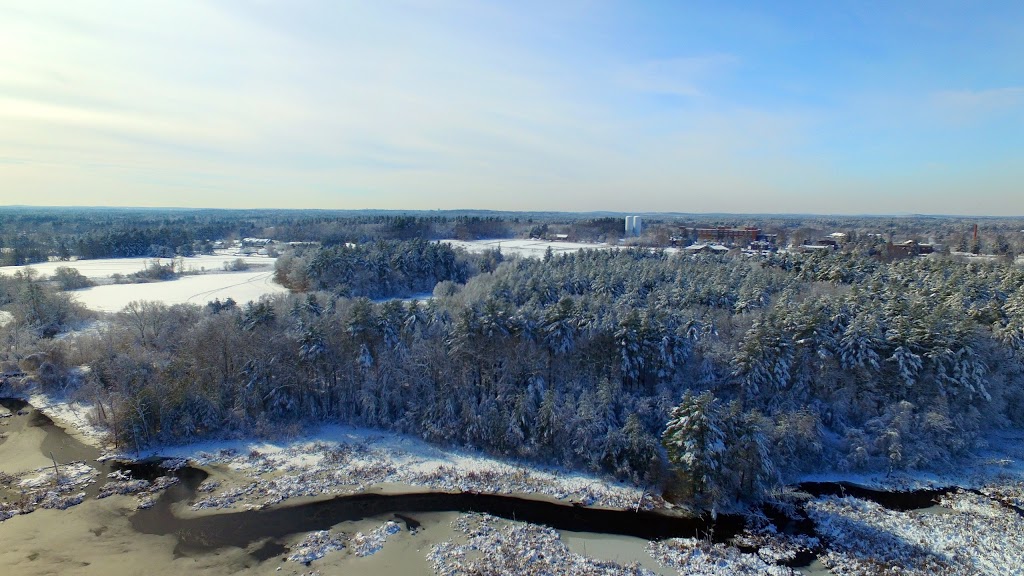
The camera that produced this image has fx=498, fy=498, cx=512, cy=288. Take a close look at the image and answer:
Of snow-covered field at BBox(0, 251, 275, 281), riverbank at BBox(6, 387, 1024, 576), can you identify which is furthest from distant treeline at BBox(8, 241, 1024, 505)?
snow-covered field at BBox(0, 251, 275, 281)

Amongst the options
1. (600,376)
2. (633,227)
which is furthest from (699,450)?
(633,227)

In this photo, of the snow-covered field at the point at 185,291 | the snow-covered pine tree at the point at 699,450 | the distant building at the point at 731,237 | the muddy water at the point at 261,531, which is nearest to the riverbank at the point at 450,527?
the muddy water at the point at 261,531

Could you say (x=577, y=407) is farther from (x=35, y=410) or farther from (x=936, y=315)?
(x=35, y=410)

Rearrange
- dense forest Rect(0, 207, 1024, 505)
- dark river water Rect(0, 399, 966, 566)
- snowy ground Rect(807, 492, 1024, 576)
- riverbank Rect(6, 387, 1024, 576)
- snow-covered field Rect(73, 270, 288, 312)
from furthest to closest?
snow-covered field Rect(73, 270, 288, 312) → dense forest Rect(0, 207, 1024, 505) → dark river water Rect(0, 399, 966, 566) → riverbank Rect(6, 387, 1024, 576) → snowy ground Rect(807, 492, 1024, 576)

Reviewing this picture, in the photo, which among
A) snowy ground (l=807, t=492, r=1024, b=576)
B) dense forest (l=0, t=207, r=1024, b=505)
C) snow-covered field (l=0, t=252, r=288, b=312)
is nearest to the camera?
snowy ground (l=807, t=492, r=1024, b=576)

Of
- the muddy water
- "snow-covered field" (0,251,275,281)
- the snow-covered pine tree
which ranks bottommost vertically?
the muddy water

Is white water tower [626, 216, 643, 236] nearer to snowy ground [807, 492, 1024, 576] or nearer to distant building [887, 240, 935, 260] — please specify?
distant building [887, 240, 935, 260]

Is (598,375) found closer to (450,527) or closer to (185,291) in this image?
(450,527)

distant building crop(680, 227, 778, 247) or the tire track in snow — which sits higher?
distant building crop(680, 227, 778, 247)
